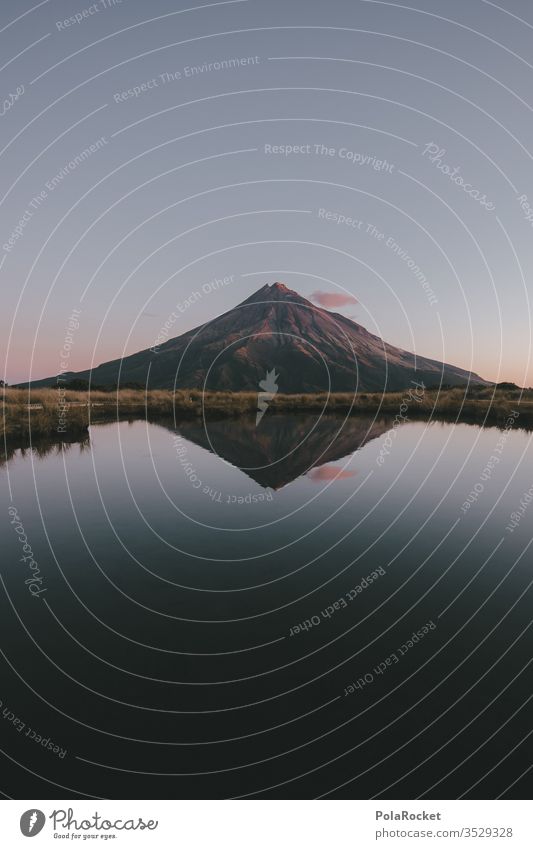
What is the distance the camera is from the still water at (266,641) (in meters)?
6.34

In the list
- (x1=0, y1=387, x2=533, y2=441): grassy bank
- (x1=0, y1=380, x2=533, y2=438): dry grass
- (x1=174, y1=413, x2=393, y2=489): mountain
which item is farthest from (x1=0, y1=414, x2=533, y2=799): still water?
(x1=0, y1=380, x2=533, y2=438): dry grass

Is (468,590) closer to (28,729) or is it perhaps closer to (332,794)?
(332,794)

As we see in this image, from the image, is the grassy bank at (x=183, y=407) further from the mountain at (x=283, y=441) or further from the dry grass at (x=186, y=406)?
the mountain at (x=283, y=441)

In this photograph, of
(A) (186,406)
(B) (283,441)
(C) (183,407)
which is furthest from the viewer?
(A) (186,406)

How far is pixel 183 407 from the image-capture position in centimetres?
6372

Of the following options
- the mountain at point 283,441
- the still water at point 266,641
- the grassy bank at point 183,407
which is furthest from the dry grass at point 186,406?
the still water at point 266,641

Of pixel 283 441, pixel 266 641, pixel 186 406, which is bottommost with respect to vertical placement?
pixel 266 641

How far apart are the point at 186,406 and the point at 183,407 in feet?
2.06

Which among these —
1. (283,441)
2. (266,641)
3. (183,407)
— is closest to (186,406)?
(183,407)

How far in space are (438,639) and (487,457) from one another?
70.4 feet

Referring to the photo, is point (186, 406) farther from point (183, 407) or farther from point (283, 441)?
point (283, 441)

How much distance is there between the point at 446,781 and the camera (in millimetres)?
6129

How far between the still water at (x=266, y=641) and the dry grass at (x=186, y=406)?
20597 mm
